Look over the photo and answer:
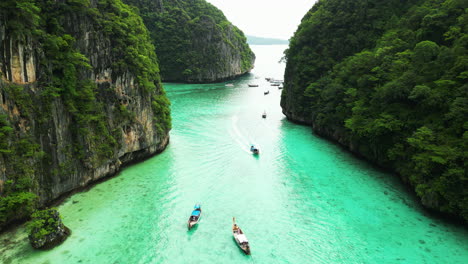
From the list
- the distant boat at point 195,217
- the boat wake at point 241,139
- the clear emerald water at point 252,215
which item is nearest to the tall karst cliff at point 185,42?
the boat wake at point 241,139

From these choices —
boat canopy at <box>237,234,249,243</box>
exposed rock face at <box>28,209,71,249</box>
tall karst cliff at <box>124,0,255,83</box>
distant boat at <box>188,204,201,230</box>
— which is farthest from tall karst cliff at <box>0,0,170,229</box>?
tall karst cliff at <box>124,0,255,83</box>

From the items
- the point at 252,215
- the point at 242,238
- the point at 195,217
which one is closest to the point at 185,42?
the point at 252,215

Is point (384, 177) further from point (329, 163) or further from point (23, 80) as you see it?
point (23, 80)

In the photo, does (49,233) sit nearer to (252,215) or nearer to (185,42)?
(252,215)

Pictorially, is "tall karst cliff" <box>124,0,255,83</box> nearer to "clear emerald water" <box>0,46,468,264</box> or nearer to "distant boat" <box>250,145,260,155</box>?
"distant boat" <box>250,145,260,155</box>

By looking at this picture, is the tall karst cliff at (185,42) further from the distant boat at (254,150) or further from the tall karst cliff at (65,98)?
the tall karst cliff at (65,98)

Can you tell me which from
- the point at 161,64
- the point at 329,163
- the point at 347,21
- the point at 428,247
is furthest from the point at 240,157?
the point at 161,64
